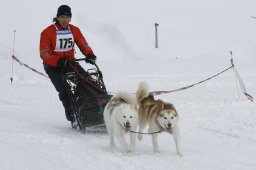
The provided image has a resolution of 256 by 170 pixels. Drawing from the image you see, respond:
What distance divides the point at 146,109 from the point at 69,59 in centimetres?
136

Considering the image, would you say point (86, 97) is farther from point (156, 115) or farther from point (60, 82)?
point (156, 115)

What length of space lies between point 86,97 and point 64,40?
81 cm

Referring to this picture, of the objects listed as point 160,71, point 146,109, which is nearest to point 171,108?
point 146,109

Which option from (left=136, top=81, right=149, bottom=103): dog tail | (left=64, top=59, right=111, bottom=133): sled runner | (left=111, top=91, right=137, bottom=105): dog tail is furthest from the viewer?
(left=64, top=59, right=111, bottom=133): sled runner

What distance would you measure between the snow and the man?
24.6 inches

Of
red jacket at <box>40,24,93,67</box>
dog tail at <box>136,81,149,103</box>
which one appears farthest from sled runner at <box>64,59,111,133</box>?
dog tail at <box>136,81,149,103</box>

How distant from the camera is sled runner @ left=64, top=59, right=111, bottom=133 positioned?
20.4 ft

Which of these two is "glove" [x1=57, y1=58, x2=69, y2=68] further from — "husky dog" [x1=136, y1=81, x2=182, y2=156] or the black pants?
"husky dog" [x1=136, y1=81, x2=182, y2=156]

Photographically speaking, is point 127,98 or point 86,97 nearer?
point 127,98

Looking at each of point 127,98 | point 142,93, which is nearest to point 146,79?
point 142,93

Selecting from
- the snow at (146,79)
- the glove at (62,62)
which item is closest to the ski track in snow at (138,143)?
the snow at (146,79)

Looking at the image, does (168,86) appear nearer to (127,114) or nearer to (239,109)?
(239,109)

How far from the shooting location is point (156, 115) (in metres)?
5.37

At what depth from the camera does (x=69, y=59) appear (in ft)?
21.1
